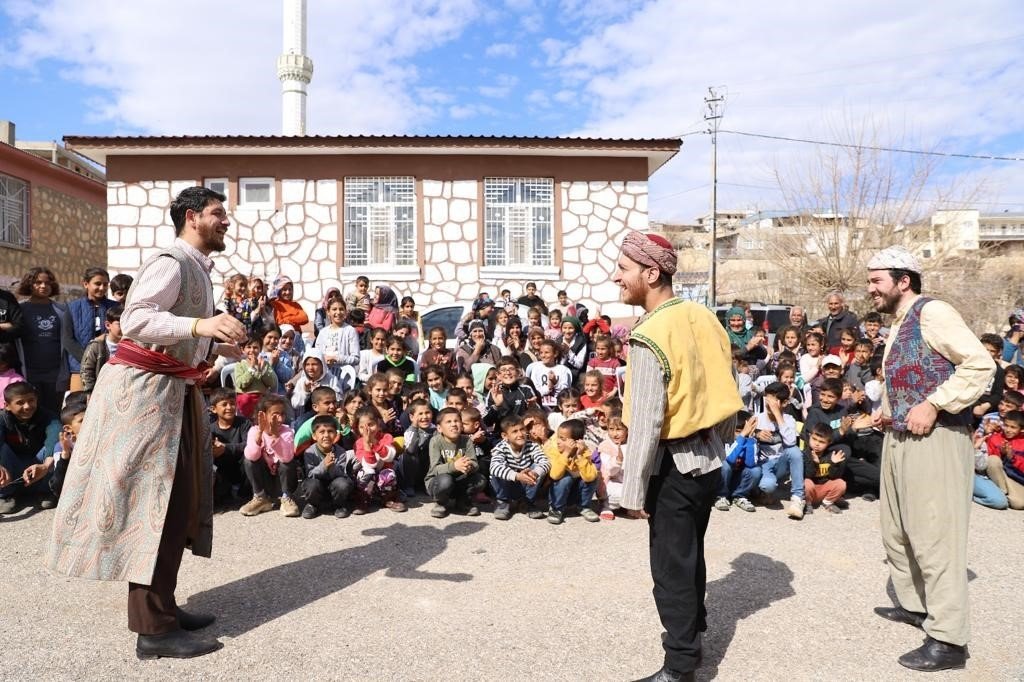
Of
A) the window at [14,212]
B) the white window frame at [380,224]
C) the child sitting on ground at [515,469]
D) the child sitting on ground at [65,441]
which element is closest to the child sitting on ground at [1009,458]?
the child sitting on ground at [515,469]

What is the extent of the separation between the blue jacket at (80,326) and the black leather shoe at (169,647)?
3993 mm

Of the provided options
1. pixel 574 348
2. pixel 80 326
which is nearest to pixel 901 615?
pixel 574 348

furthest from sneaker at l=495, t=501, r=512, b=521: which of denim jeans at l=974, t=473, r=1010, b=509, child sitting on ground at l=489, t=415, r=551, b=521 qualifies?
denim jeans at l=974, t=473, r=1010, b=509

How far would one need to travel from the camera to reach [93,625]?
3361 millimetres

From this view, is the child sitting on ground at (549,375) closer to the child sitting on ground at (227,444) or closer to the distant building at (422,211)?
the child sitting on ground at (227,444)

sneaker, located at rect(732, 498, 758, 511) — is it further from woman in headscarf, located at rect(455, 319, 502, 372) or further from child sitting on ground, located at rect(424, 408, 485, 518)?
woman in headscarf, located at rect(455, 319, 502, 372)

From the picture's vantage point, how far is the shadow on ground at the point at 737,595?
321 centimetres

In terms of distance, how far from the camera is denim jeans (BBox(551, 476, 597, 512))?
17.8 ft

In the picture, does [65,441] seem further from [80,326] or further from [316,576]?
[316,576]

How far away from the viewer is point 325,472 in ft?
17.8

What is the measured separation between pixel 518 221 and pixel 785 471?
339 inches

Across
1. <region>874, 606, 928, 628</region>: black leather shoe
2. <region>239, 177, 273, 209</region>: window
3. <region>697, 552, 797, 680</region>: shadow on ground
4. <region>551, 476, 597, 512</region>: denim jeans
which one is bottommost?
<region>697, 552, 797, 680</region>: shadow on ground

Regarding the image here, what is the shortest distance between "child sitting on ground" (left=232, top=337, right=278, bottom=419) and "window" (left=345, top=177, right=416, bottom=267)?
272 inches

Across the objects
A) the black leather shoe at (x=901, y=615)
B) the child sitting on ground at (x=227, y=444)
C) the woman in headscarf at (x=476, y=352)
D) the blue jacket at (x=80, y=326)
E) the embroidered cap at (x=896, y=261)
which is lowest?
the black leather shoe at (x=901, y=615)
